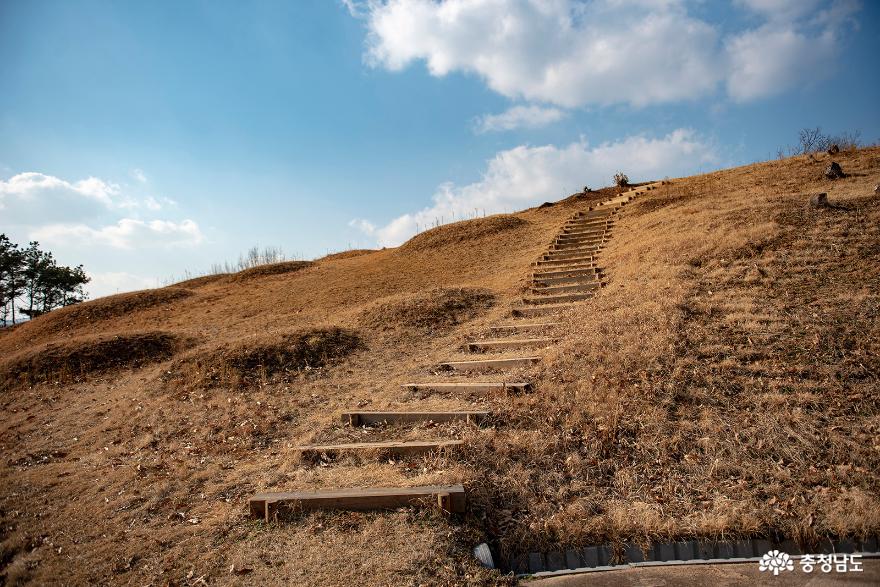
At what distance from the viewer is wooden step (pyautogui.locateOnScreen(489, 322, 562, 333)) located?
9.51 m

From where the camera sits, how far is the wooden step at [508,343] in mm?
8594

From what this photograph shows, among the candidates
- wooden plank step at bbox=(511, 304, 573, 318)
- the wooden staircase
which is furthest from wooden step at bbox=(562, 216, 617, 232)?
wooden plank step at bbox=(511, 304, 573, 318)

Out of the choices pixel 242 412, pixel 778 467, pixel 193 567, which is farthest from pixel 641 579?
pixel 242 412

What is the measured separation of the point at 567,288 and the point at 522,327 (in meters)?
2.83

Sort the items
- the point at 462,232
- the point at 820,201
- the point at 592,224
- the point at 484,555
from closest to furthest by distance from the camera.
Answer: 1. the point at 484,555
2. the point at 820,201
3. the point at 592,224
4. the point at 462,232

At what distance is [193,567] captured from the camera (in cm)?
395

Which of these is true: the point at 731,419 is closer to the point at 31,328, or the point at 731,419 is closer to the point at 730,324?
the point at 730,324

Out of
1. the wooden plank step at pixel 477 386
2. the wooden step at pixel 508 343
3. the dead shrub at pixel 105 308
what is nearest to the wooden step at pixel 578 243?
the wooden step at pixel 508 343

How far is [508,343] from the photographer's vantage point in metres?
9.02

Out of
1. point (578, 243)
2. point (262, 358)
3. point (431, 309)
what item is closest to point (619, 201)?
point (578, 243)

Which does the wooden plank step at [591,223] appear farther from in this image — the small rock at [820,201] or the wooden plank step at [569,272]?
the small rock at [820,201]

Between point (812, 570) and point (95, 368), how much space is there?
44.2 feet

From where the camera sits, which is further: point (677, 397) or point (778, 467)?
point (677, 397)

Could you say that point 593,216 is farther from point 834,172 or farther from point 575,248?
point 834,172
